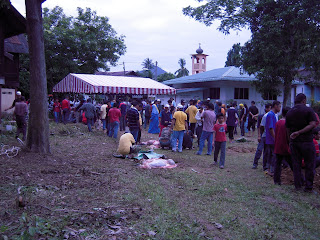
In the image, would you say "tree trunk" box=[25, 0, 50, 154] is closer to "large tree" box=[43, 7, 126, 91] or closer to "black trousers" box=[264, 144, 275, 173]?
"black trousers" box=[264, 144, 275, 173]

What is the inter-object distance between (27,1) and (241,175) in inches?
281

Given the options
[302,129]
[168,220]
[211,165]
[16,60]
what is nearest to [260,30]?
[211,165]

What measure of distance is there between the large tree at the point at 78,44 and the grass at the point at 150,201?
763 inches

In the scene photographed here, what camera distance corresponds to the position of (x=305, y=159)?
20.7 feet

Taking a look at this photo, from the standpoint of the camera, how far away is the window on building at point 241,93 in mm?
26703

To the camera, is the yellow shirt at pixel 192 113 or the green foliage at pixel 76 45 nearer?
the yellow shirt at pixel 192 113

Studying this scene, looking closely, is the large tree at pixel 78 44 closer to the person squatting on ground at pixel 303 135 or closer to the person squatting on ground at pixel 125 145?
the person squatting on ground at pixel 125 145

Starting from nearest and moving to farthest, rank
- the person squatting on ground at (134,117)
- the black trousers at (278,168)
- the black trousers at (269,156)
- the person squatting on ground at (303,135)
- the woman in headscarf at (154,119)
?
the person squatting on ground at (303,135)
the black trousers at (278,168)
the black trousers at (269,156)
the person squatting on ground at (134,117)
the woman in headscarf at (154,119)

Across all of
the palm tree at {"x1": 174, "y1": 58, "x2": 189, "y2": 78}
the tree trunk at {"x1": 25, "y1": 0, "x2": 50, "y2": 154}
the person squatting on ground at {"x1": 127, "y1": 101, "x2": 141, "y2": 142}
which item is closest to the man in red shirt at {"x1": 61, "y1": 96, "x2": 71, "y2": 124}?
the person squatting on ground at {"x1": 127, "y1": 101, "x2": 141, "y2": 142}

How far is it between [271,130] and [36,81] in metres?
6.13

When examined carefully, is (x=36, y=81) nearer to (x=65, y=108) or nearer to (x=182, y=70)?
(x=65, y=108)

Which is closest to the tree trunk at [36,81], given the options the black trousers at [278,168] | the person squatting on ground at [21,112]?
the person squatting on ground at [21,112]

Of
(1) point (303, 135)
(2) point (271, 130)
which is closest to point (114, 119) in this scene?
(2) point (271, 130)

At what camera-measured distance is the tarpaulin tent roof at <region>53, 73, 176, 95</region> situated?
1742 centimetres
